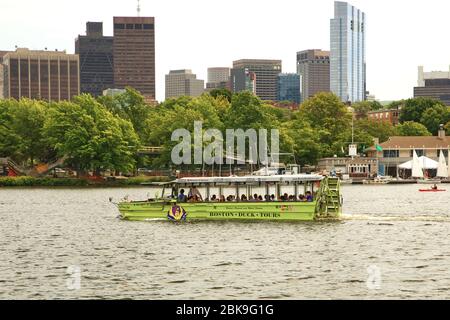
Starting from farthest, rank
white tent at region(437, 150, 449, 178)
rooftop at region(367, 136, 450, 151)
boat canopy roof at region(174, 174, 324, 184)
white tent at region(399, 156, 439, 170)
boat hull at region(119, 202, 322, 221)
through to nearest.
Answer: rooftop at region(367, 136, 450, 151), white tent at region(399, 156, 439, 170), white tent at region(437, 150, 449, 178), boat canopy roof at region(174, 174, 324, 184), boat hull at region(119, 202, 322, 221)

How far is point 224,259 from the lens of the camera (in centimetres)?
4588

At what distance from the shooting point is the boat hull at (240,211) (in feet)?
204

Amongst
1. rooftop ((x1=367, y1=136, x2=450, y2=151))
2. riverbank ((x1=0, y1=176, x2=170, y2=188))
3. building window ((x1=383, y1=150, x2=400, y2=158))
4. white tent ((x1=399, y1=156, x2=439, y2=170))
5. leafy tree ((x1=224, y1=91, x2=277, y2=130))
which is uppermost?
leafy tree ((x1=224, y1=91, x2=277, y2=130))

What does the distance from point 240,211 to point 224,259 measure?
17.5 metres

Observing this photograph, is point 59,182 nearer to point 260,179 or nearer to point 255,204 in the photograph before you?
point 255,204

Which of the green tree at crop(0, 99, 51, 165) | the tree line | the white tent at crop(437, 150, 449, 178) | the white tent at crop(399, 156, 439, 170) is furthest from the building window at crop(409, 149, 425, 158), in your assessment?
→ the green tree at crop(0, 99, 51, 165)

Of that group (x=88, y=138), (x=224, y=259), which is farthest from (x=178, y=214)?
(x=88, y=138)

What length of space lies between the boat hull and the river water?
838 millimetres

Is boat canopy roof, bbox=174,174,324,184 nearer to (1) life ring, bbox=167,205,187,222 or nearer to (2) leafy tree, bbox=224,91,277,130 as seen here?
(1) life ring, bbox=167,205,187,222

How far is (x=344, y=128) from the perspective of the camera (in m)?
200

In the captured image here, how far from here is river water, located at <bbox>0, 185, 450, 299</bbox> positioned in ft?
120

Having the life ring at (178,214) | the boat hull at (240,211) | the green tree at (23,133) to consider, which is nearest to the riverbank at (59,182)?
the green tree at (23,133)

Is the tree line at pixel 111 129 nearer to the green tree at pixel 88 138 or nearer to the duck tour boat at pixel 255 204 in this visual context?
the green tree at pixel 88 138

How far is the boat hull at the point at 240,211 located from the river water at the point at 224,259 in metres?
0.84
